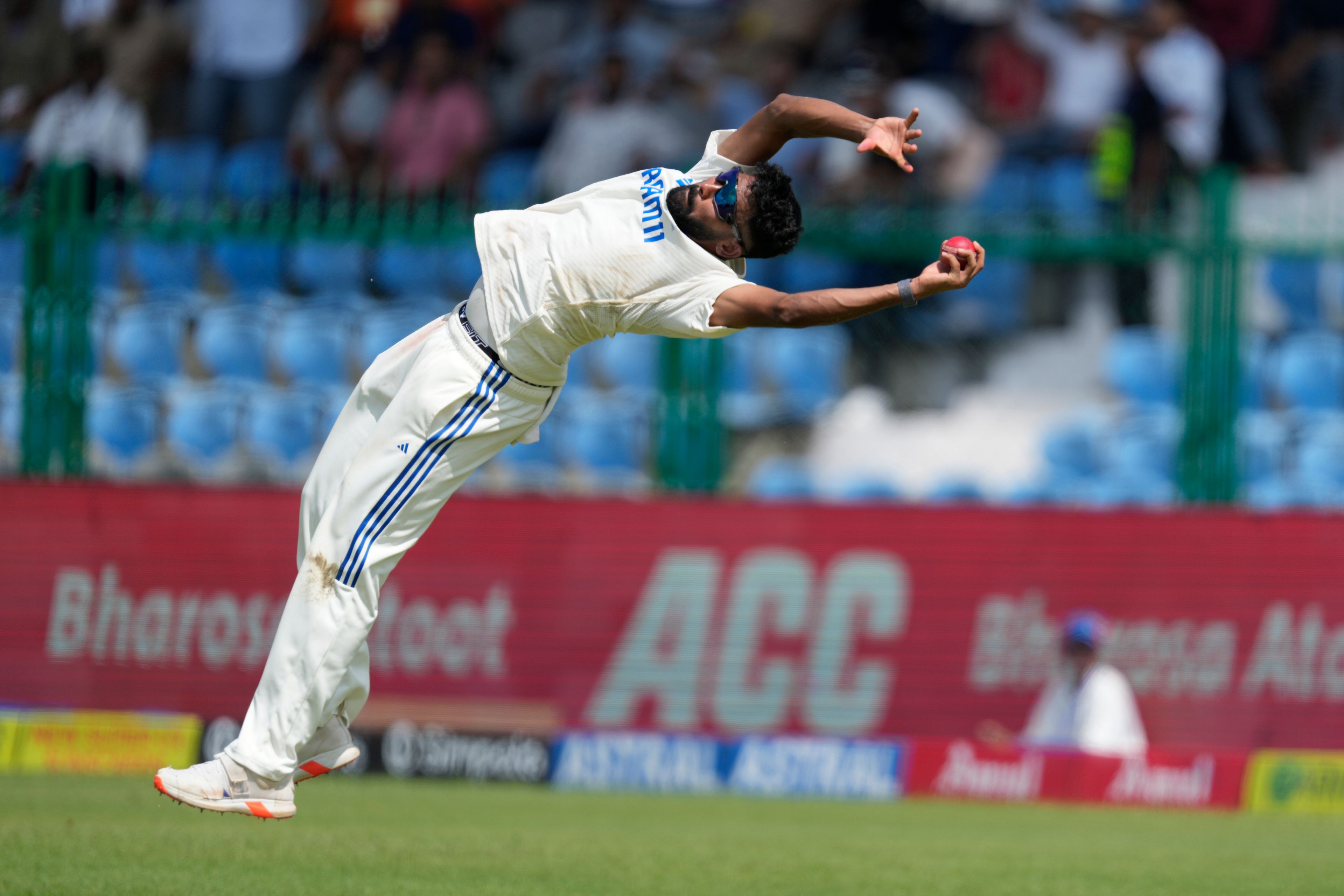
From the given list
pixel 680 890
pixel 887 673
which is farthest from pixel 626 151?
pixel 680 890

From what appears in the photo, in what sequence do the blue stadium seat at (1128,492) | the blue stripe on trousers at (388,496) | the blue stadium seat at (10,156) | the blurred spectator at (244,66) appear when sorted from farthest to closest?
the blurred spectator at (244,66)
the blue stadium seat at (10,156)
the blue stadium seat at (1128,492)
the blue stripe on trousers at (388,496)

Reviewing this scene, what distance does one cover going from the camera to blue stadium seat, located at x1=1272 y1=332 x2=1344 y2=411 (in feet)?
37.0

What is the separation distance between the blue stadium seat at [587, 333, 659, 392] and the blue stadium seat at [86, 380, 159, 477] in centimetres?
296

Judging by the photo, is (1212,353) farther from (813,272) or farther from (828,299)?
(828,299)

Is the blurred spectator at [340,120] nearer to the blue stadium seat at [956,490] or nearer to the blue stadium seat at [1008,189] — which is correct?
the blue stadium seat at [1008,189]

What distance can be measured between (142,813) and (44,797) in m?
0.85

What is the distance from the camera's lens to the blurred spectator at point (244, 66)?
1438 cm

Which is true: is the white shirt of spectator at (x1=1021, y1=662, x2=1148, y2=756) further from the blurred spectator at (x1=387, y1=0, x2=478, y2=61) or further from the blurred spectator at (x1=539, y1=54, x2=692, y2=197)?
the blurred spectator at (x1=387, y1=0, x2=478, y2=61)

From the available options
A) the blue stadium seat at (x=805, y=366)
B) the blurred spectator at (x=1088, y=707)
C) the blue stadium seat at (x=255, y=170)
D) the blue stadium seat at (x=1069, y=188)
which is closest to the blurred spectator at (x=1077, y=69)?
the blue stadium seat at (x=1069, y=188)

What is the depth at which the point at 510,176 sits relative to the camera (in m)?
13.6

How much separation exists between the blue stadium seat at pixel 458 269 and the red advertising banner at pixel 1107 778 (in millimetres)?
4526

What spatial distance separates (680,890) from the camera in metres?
5.67

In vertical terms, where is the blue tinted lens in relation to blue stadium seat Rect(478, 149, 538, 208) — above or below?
below

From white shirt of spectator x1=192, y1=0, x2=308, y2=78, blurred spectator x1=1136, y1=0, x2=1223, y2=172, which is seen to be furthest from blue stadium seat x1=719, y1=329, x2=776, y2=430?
white shirt of spectator x1=192, y1=0, x2=308, y2=78
